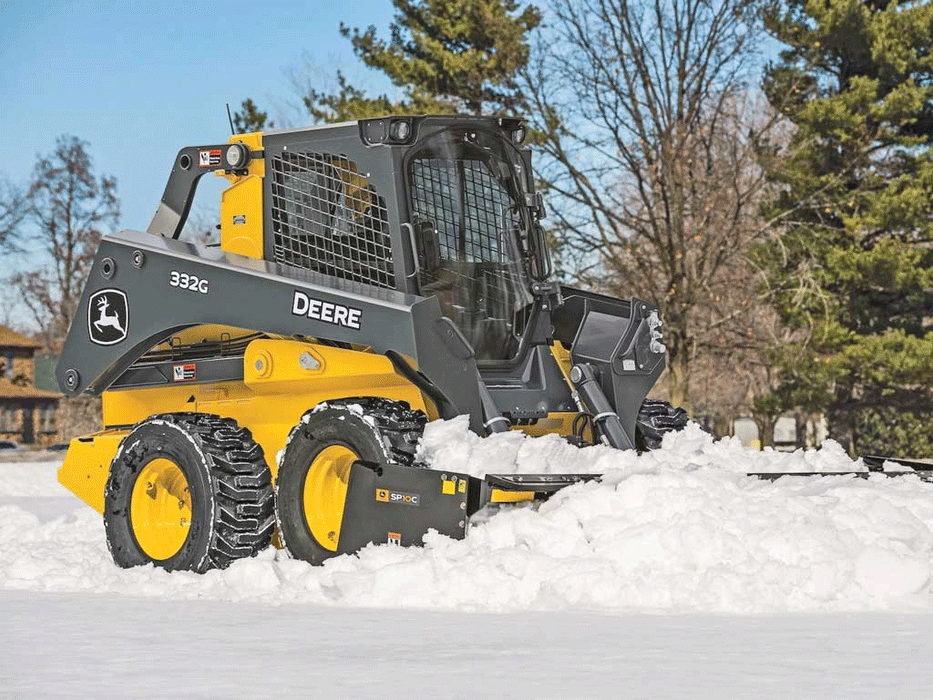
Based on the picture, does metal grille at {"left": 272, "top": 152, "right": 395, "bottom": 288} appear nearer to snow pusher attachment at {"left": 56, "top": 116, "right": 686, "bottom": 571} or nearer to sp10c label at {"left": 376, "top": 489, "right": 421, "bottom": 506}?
snow pusher attachment at {"left": 56, "top": 116, "right": 686, "bottom": 571}

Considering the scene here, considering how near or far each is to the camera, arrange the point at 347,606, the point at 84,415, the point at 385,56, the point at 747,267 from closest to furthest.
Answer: the point at 347,606, the point at 747,267, the point at 385,56, the point at 84,415

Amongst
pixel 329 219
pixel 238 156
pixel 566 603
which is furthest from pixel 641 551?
pixel 238 156

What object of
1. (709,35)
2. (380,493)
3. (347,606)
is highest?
(709,35)

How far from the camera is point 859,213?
27734mm

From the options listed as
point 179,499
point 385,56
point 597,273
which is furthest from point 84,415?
point 179,499

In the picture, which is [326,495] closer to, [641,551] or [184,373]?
[184,373]

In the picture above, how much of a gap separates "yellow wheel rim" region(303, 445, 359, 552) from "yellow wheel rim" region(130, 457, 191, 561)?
3.87 feet

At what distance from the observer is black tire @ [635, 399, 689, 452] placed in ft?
33.5

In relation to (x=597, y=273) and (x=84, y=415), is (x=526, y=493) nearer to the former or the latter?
(x=597, y=273)

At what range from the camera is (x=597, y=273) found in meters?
24.5

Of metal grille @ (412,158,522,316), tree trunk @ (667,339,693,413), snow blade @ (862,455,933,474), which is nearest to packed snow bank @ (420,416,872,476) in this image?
snow blade @ (862,455,933,474)

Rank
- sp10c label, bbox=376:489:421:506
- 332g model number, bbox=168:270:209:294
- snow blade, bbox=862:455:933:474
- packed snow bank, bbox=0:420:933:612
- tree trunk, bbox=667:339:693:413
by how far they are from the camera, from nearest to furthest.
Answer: packed snow bank, bbox=0:420:933:612, sp10c label, bbox=376:489:421:506, 332g model number, bbox=168:270:209:294, snow blade, bbox=862:455:933:474, tree trunk, bbox=667:339:693:413

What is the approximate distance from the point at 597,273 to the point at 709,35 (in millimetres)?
4333

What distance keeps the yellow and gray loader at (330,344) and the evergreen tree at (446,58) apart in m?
15.3
